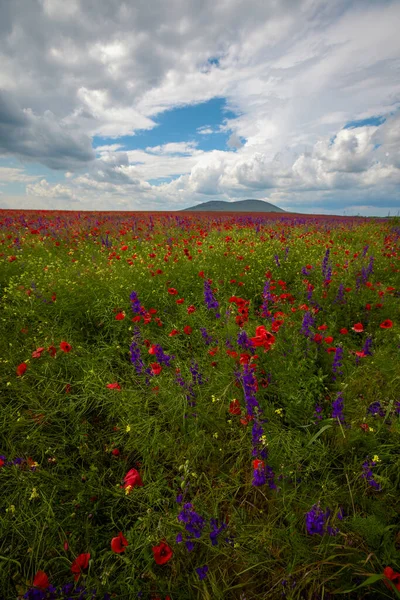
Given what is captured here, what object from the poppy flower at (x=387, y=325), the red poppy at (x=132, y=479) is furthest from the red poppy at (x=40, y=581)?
the poppy flower at (x=387, y=325)

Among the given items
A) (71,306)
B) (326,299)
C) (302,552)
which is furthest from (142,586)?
(326,299)

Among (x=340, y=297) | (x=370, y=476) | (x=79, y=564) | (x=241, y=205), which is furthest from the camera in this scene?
(x=241, y=205)

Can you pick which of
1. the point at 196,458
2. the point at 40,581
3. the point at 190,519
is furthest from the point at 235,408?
the point at 40,581

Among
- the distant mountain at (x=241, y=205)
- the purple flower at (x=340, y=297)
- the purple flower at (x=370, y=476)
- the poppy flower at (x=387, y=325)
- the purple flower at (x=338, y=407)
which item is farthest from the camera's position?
the distant mountain at (x=241, y=205)

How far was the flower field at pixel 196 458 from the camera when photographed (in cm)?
137

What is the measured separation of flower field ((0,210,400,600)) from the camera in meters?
1.37

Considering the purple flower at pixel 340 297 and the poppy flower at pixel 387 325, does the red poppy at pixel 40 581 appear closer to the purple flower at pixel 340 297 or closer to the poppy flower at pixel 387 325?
the poppy flower at pixel 387 325

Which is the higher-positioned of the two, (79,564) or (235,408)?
(235,408)

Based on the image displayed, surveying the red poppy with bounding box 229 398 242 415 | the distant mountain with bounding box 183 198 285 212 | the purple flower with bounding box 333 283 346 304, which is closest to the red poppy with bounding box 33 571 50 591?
the red poppy with bounding box 229 398 242 415

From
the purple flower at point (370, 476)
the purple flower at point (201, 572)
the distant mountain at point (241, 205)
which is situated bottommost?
the purple flower at point (201, 572)

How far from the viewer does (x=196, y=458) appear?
2.00 m

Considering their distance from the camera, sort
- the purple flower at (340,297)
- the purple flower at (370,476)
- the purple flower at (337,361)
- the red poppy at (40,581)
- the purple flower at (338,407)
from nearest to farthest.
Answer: the red poppy at (40,581) → the purple flower at (370,476) → the purple flower at (338,407) → the purple flower at (337,361) → the purple flower at (340,297)

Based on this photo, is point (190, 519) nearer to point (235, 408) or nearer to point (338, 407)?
point (235, 408)

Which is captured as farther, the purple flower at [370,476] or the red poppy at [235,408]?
the red poppy at [235,408]
